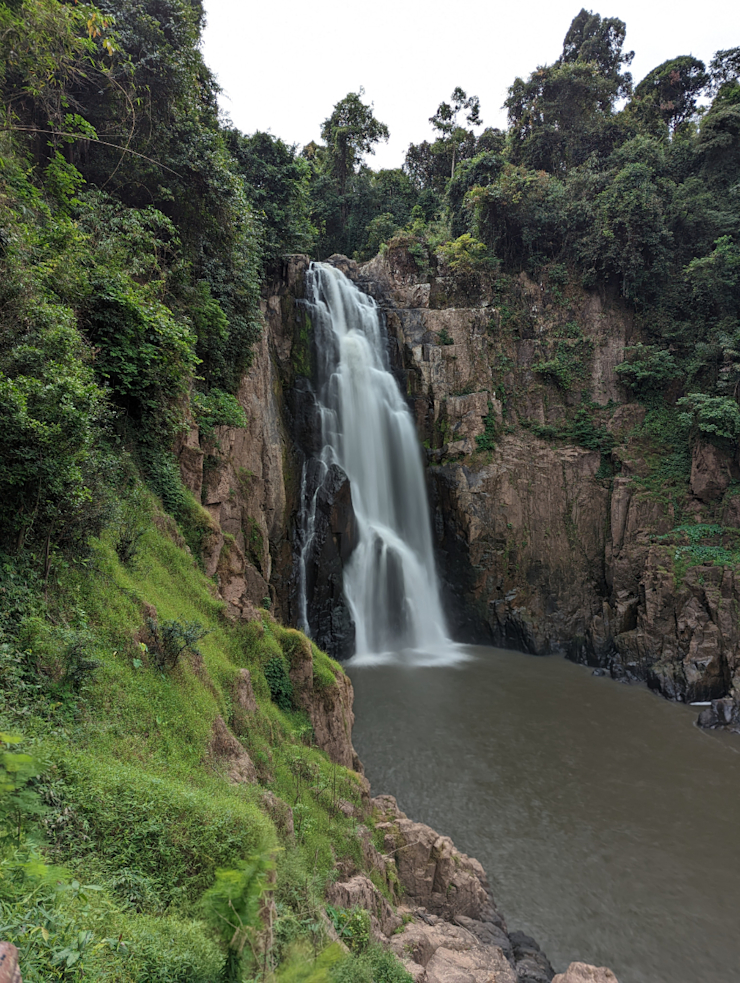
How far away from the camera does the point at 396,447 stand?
20.5 m

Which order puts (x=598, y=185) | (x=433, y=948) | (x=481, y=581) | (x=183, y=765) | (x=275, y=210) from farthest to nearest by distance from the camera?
1. (x=598, y=185)
2. (x=481, y=581)
3. (x=275, y=210)
4. (x=433, y=948)
5. (x=183, y=765)

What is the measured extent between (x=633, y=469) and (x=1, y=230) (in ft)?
67.2

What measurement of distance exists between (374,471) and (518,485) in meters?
6.05

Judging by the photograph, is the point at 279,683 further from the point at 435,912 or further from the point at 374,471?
the point at 374,471

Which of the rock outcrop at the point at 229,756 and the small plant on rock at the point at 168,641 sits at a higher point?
the small plant on rock at the point at 168,641

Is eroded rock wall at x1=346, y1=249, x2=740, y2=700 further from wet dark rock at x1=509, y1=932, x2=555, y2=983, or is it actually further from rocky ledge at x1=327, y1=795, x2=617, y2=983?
rocky ledge at x1=327, y1=795, x2=617, y2=983

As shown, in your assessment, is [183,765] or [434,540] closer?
[183,765]

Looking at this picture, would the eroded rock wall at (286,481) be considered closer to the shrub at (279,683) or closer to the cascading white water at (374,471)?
the cascading white water at (374,471)

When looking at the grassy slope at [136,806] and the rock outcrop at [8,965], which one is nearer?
the rock outcrop at [8,965]

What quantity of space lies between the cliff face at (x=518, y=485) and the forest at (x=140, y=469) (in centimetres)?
222

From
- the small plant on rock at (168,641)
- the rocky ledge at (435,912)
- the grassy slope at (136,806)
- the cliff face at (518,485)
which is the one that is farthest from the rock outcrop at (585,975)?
the cliff face at (518,485)

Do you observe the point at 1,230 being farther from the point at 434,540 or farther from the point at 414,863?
the point at 434,540

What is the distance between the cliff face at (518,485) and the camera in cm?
1638

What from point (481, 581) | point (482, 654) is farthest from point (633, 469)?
point (482, 654)
